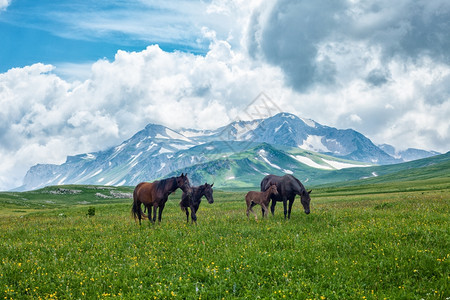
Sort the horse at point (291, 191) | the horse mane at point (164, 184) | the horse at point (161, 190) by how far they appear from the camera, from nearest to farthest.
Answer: the horse at point (161, 190), the horse mane at point (164, 184), the horse at point (291, 191)

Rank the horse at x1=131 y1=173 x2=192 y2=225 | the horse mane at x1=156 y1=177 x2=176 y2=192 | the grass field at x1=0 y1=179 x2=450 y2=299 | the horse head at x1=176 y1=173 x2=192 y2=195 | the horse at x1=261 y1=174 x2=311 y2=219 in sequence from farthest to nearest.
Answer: the horse at x1=261 y1=174 x2=311 y2=219 < the horse mane at x1=156 y1=177 x2=176 y2=192 < the horse at x1=131 y1=173 x2=192 y2=225 < the horse head at x1=176 y1=173 x2=192 y2=195 < the grass field at x1=0 y1=179 x2=450 y2=299

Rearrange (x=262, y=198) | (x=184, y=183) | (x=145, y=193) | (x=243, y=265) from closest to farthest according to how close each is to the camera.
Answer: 1. (x=243, y=265)
2. (x=184, y=183)
3. (x=145, y=193)
4. (x=262, y=198)

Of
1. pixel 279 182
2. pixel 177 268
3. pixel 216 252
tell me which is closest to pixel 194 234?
pixel 216 252

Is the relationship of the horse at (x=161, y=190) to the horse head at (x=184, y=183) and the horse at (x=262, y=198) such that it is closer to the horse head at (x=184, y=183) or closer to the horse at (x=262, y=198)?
the horse head at (x=184, y=183)

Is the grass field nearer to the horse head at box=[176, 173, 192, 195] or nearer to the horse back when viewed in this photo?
the horse head at box=[176, 173, 192, 195]

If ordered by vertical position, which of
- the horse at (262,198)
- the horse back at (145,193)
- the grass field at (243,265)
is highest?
the horse back at (145,193)

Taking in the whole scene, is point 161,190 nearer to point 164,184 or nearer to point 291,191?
point 164,184

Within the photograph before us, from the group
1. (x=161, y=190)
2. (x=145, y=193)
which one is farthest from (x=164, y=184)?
(x=145, y=193)

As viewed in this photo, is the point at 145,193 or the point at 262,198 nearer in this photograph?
the point at 145,193

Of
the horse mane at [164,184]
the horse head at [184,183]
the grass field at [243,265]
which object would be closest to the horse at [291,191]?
the grass field at [243,265]

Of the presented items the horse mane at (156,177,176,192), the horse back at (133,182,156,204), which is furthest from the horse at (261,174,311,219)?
the horse back at (133,182,156,204)

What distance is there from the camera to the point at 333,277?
376 inches

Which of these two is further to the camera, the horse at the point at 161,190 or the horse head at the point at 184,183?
the horse at the point at 161,190

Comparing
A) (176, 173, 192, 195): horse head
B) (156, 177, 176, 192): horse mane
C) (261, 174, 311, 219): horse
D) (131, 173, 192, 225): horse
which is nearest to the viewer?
(176, 173, 192, 195): horse head
